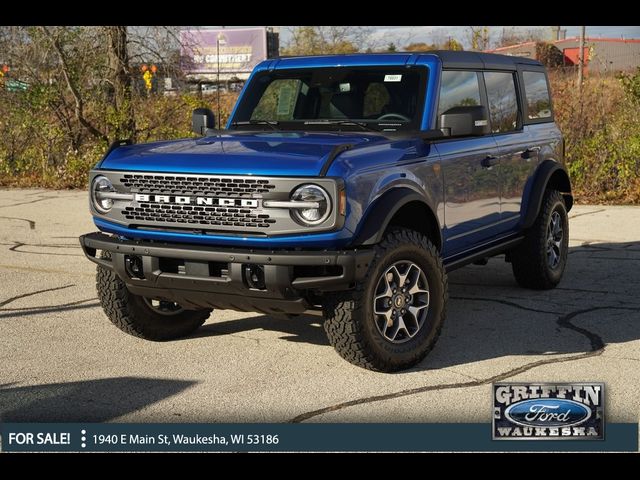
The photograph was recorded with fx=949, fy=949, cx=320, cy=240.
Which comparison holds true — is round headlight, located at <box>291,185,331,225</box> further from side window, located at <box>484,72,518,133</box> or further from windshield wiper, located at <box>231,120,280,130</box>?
side window, located at <box>484,72,518,133</box>

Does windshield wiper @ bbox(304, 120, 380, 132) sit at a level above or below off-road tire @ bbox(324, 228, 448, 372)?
above

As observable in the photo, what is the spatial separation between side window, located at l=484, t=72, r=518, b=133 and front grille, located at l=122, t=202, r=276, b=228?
2635mm

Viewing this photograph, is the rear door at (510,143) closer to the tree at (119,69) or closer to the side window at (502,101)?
the side window at (502,101)

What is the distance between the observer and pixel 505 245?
7.21 m

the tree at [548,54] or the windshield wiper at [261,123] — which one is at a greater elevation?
the tree at [548,54]

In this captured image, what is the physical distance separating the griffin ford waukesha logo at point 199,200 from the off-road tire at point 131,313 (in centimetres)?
61

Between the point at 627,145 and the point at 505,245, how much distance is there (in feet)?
22.6

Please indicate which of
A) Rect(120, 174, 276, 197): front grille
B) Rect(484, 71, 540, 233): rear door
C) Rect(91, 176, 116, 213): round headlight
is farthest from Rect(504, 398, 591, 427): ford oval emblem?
Rect(91, 176, 116, 213): round headlight

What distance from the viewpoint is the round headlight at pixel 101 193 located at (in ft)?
18.8

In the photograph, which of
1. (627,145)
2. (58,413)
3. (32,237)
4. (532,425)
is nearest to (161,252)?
(58,413)

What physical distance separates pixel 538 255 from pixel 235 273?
3.36m

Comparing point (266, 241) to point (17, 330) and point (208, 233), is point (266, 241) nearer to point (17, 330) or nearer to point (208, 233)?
point (208, 233)

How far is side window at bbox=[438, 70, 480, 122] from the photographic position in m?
6.50

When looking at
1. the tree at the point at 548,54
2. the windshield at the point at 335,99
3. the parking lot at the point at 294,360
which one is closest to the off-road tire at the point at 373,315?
the parking lot at the point at 294,360
